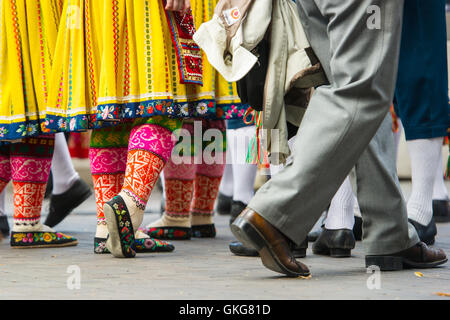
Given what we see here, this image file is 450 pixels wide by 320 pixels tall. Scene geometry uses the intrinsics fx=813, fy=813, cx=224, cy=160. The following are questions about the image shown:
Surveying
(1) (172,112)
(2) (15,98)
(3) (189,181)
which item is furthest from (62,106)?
(3) (189,181)

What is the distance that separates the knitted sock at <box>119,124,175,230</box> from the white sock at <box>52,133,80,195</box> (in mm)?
1427

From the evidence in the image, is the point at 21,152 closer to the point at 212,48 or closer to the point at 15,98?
the point at 15,98

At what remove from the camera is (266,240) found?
2.71 m

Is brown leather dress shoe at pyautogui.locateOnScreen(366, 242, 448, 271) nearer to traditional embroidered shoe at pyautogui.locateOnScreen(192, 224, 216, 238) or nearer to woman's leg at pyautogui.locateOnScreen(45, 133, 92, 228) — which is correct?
traditional embroidered shoe at pyautogui.locateOnScreen(192, 224, 216, 238)

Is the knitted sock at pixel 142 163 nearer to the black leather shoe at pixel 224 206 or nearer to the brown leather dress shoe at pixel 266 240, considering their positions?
the brown leather dress shoe at pixel 266 240

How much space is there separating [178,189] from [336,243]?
117 centimetres

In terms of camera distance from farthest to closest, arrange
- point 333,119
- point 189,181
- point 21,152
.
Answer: point 189,181, point 21,152, point 333,119

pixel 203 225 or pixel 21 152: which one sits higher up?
pixel 21 152

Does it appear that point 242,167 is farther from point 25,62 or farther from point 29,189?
point 25,62

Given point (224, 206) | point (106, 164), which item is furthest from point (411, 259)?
point (224, 206)

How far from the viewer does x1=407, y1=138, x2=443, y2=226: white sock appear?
13.2ft

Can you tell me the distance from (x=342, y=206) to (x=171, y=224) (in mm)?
1173

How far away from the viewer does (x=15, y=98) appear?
13.0 feet

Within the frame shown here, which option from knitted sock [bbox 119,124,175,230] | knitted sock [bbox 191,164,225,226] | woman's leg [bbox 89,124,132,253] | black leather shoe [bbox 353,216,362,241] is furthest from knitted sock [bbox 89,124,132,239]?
black leather shoe [bbox 353,216,362,241]
